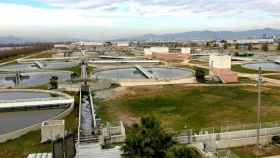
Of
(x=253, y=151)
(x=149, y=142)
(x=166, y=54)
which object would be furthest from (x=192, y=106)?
(x=166, y=54)

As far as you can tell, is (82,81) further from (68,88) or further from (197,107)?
(197,107)

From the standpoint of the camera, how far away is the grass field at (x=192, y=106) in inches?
965

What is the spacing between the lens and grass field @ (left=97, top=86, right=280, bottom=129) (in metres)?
24.5

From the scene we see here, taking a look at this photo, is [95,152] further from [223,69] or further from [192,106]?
[223,69]

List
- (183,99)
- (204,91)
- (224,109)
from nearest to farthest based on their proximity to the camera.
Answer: (224,109) → (183,99) → (204,91)

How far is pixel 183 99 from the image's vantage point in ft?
105

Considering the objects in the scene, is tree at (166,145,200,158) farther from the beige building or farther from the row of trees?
the beige building

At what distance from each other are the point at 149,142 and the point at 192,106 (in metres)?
16.0

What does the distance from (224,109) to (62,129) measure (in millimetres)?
15304

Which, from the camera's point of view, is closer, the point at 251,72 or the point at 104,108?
the point at 104,108

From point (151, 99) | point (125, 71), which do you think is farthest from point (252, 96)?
point (125, 71)

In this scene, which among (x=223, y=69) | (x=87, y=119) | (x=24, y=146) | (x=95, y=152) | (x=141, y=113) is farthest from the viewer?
(x=223, y=69)

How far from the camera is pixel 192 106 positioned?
94.7 ft

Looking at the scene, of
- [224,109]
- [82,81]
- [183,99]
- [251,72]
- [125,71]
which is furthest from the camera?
[125,71]
